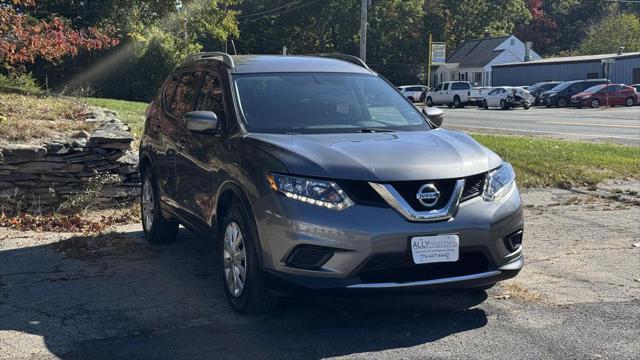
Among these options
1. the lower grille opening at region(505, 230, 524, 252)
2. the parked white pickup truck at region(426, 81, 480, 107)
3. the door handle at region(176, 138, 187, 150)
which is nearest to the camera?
the lower grille opening at region(505, 230, 524, 252)

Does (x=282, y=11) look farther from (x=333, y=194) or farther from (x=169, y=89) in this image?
(x=333, y=194)

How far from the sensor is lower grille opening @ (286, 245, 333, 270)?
4.68 m

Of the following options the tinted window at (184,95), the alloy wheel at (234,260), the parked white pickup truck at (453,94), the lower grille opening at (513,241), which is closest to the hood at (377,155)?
the lower grille opening at (513,241)

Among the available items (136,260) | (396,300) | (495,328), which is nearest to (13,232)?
(136,260)

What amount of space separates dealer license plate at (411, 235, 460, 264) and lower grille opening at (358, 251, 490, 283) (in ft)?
0.17

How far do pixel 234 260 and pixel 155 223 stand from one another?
2.33 meters

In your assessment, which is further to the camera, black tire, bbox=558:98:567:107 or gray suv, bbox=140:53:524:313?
black tire, bbox=558:98:567:107

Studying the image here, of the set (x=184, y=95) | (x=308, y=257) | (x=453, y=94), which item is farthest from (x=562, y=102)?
(x=308, y=257)

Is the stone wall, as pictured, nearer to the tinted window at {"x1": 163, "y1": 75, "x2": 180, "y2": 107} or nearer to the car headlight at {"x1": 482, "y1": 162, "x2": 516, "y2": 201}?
the tinted window at {"x1": 163, "y1": 75, "x2": 180, "y2": 107}

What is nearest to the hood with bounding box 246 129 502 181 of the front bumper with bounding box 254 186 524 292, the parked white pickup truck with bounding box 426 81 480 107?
the front bumper with bounding box 254 186 524 292

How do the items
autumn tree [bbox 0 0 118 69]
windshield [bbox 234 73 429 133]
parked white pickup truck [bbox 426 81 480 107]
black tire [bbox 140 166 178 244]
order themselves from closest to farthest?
windshield [bbox 234 73 429 133] → black tire [bbox 140 166 178 244] → autumn tree [bbox 0 0 118 69] → parked white pickup truck [bbox 426 81 480 107]

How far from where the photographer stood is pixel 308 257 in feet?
15.5

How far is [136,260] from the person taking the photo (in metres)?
6.97

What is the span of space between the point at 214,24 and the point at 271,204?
30.2 m
